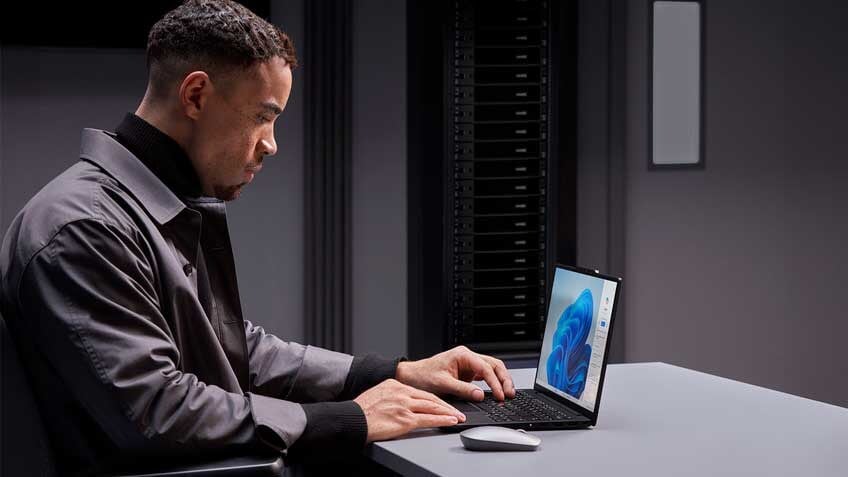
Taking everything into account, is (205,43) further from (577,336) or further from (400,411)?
(577,336)

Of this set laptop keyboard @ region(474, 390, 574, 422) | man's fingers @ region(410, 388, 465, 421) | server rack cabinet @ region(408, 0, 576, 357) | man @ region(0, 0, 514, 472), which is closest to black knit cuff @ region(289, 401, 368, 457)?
man @ region(0, 0, 514, 472)

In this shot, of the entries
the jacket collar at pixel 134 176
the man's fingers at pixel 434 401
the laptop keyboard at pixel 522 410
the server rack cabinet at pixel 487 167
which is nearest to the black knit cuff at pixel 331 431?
the man's fingers at pixel 434 401

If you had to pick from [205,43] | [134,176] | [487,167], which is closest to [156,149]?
[134,176]

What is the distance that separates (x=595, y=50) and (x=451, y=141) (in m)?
0.68

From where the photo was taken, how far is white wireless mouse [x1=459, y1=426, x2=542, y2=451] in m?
1.44

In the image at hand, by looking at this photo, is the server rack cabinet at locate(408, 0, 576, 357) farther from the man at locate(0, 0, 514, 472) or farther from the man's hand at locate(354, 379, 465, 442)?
the man's hand at locate(354, 379, 465, 442)

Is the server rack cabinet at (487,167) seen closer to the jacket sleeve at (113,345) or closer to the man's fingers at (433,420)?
the man's fingers at (433,420)

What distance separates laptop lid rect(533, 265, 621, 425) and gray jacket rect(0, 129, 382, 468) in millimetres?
360

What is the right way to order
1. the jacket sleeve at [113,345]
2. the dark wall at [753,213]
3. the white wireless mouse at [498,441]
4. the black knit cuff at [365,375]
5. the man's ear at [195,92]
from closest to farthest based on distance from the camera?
the jacket sleeve at [113,345], the white wireless mouse at [498,441], the man's ear at [195,92], the black knit cuff at [365,375], the dark wall at [753,213]

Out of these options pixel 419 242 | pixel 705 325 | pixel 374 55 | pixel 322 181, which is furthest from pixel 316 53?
pixel 705 325

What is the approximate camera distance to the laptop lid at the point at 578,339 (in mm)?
1571

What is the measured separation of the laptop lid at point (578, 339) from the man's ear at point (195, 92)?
2.17ft

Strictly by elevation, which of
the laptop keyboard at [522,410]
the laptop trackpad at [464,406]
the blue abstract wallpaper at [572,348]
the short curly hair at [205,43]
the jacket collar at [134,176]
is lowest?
the laptop trackpad at [464,406]

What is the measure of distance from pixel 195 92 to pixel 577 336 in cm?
71
